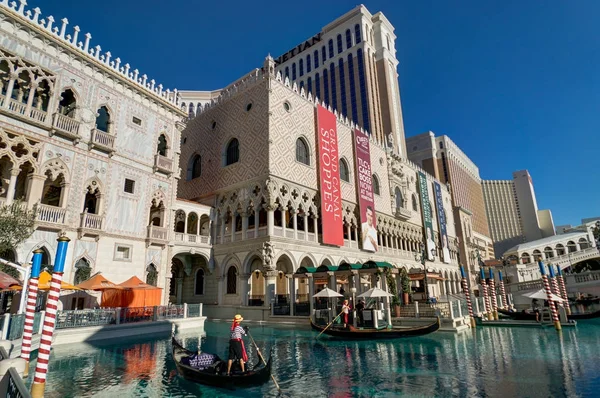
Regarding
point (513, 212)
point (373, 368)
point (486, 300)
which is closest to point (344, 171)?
point (486, 300)

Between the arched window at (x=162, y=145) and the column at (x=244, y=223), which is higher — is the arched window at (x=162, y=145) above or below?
above

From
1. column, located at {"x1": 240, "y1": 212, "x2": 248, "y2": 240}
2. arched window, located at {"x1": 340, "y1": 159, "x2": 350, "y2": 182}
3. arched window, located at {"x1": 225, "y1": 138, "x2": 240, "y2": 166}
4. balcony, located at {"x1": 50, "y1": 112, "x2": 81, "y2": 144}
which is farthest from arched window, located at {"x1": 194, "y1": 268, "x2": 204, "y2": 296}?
arched window, located at {"x1": 340, "y1": 159, "x2": 350, "y2": 182}

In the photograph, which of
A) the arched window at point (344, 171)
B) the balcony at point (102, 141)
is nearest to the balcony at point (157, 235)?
the balcony at point (102, 141)

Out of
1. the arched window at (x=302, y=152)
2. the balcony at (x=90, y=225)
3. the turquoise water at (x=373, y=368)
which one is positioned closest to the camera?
the turquoise water at (x=373, y=368)

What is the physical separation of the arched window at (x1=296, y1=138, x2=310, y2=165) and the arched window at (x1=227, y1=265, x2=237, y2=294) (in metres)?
8.44

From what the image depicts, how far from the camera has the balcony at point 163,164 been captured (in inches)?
758

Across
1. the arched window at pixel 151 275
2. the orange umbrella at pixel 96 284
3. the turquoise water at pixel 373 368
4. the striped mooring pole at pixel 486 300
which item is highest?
the arched window at pixel 151 275

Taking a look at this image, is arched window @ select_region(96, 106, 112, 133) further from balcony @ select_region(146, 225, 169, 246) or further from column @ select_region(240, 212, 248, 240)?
column @ select_region(240, 212, 248, 240)

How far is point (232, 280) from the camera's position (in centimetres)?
2245

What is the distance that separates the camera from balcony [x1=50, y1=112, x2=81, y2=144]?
599 inches

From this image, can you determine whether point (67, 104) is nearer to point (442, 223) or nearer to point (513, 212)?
point (442, 223)

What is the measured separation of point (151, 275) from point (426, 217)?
29080 millimetres

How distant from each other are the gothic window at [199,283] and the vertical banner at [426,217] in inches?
904

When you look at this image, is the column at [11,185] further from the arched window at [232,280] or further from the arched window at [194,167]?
the arched window at [194,167]
